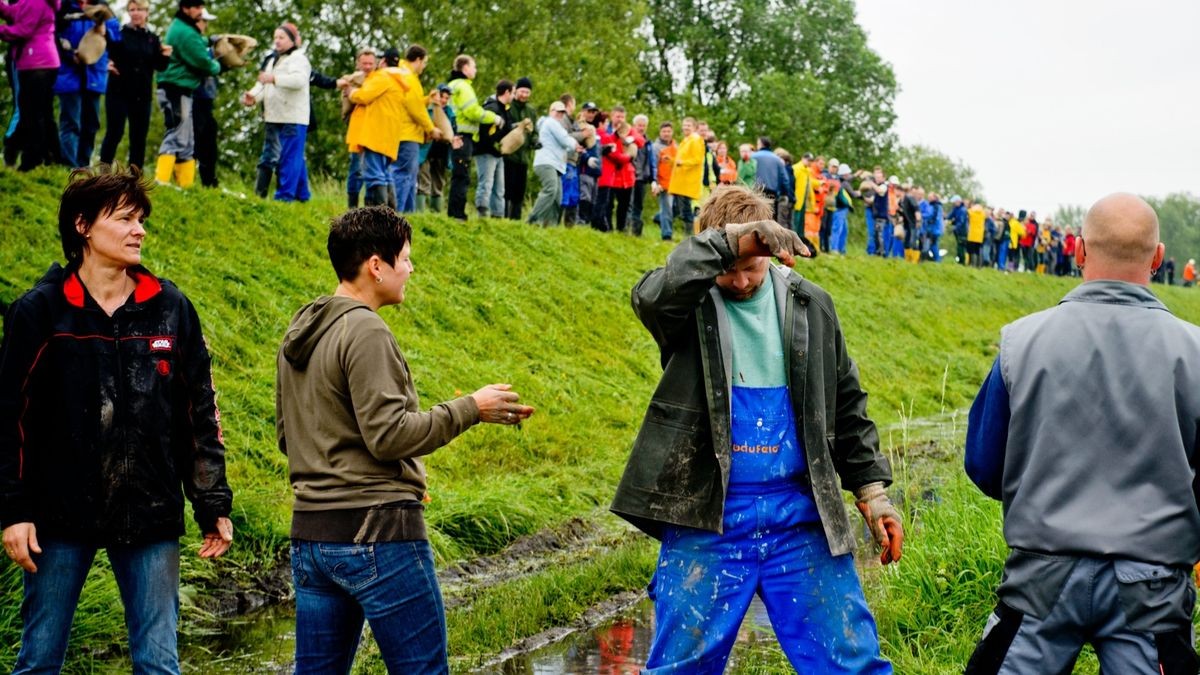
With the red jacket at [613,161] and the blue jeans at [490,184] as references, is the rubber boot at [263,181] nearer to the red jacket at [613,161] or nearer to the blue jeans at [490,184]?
the blue jeans at [490,184]

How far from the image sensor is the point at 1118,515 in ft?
12.2

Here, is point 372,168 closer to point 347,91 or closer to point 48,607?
point 347,91

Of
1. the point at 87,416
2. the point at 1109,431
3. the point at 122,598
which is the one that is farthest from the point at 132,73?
the point at 1109,431

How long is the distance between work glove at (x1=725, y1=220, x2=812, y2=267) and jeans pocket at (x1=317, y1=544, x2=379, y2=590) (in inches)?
54.3

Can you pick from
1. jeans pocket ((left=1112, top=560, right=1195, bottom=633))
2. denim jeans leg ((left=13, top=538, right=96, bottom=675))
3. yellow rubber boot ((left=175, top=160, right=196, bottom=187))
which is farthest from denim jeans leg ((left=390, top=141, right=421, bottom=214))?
jeans pocket ((left=1112, top=560, right=1195, bottom=633))

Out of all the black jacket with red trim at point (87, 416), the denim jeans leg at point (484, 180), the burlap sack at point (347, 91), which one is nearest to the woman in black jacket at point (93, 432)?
the black jacket with red trim at point (87, 416)

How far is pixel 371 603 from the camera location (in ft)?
13.0

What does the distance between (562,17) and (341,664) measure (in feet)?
123

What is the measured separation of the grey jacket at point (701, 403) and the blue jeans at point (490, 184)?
13479 millimetres

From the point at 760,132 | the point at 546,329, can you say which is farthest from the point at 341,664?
the point at 760,132

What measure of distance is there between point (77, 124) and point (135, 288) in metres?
9.79

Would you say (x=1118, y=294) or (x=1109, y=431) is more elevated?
(x=1118, y=294)

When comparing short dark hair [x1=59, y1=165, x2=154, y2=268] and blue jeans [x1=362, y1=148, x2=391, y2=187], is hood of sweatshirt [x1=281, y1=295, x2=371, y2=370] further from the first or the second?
blue jeans [x1=362, y1=148, x2=391, y2=187]

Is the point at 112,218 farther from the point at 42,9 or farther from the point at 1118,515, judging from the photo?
the point at 42,9
